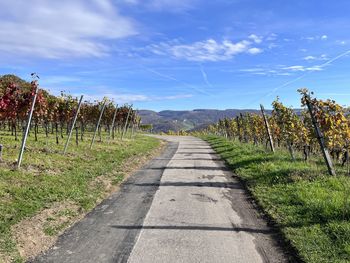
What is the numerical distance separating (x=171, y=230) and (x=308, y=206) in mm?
4122

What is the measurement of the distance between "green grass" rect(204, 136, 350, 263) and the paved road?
0.54 metres

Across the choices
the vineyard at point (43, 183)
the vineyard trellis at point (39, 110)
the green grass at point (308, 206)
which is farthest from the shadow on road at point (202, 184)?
the vineyard trellis at point (39, 110)

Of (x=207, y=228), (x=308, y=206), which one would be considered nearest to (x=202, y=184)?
(x=308, y=206)

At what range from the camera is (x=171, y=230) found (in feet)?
28.8

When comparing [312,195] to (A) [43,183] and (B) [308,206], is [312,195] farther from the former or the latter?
(A) [43,183]

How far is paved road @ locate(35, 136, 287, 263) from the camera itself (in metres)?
7.23

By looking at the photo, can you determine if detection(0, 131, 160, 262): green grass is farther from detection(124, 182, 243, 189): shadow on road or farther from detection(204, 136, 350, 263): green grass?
detection(204, 136, 350, 263): green grass

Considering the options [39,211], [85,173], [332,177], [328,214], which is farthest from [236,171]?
[39,211]

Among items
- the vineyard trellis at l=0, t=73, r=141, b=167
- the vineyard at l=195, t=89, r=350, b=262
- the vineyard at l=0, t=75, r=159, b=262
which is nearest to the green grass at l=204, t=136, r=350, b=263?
the vineyard at l=195, t=89, r=350, b=262

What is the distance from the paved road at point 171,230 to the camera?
7.23 metres

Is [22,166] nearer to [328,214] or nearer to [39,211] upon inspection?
[39,211]

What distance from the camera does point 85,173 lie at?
16156 mm

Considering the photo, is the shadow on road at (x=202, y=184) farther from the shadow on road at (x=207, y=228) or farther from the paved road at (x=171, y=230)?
the shadow on road at (x=207, y=228)

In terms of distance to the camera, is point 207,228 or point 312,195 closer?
point 207,228
